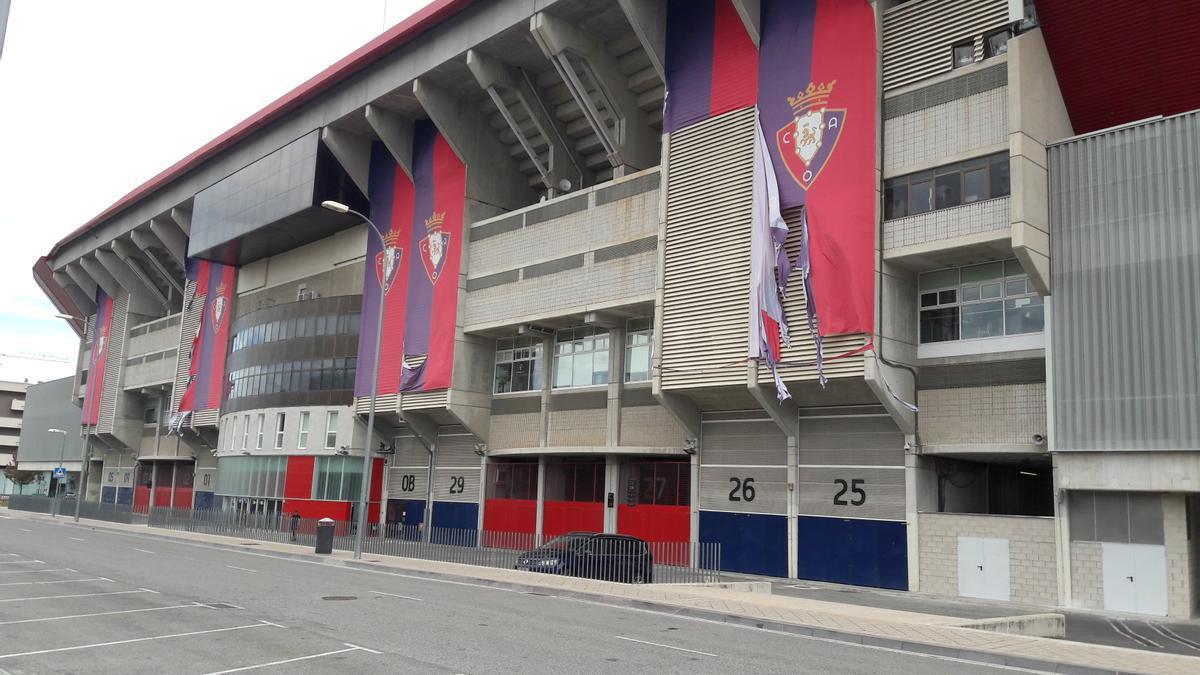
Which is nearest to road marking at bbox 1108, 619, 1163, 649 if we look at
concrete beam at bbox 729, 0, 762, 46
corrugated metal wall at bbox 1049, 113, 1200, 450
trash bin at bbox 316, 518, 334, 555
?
corrugated metal wall at bbox 1049, 113, 1200, 450

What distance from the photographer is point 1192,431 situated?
2264cm

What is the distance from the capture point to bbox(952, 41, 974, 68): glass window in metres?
27.6

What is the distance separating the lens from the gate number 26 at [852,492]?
1161 inches

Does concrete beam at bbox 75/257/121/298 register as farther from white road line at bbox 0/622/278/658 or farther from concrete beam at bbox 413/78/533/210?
white road line at bbox 0/622/278/658

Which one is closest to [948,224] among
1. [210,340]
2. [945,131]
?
[945,131]

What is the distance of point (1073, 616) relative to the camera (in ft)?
77.4

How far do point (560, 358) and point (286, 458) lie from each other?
65.1 feet

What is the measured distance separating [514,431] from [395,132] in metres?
16.3

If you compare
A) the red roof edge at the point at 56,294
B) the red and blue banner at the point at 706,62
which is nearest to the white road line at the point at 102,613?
the red and blue banner at the point at 706,62

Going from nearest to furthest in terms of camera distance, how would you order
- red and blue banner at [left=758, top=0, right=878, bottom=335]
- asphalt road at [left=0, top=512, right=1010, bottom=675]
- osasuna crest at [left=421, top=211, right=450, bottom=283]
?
asphalt road at [left=0, top=512, right=1010, bottom=675], red and blue banner at [left=758, top=0, right=878, bottom=335], osasuna crest at [left=421, top=211, right=450, bottom=283]

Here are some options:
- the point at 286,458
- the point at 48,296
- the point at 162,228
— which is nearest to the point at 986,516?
the point at 286,458

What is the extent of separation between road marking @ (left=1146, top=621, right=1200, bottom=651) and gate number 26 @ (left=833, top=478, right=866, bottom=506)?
8756 mm

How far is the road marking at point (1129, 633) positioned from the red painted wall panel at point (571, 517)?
20.6 m

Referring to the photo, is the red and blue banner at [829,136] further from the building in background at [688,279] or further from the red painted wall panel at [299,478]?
the red painted wall panel at [299,478]
